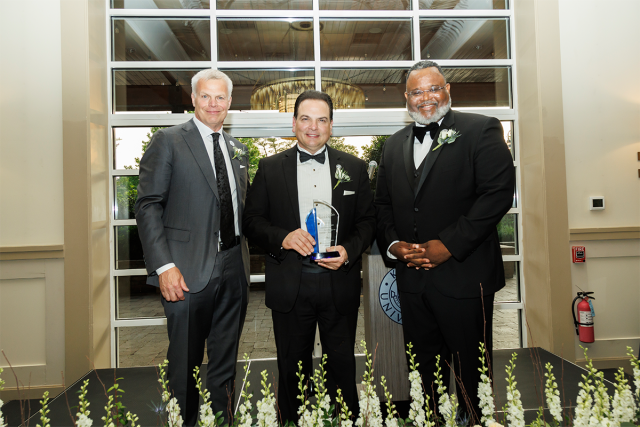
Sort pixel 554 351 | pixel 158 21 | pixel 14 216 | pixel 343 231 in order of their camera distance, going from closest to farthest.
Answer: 1. pixel 343 231
2. pixel 14 216
3. pixel 554 351
4. pixel 158 21

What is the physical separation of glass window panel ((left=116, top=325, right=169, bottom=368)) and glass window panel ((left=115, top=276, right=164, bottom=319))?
5.0 inches

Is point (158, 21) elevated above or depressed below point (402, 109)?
above

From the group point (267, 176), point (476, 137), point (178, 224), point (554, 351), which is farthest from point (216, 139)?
point (554, 351)

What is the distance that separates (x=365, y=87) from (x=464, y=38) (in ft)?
3.66

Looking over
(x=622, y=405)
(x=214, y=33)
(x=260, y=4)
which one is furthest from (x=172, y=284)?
(x=260, y=4)

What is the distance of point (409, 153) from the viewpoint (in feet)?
6.93

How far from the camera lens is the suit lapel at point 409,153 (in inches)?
81.4

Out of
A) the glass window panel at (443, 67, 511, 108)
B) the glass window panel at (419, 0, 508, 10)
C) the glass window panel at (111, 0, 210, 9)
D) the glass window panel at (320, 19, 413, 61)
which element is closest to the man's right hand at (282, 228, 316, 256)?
the glass window panel at (320, 19, 413, 61)

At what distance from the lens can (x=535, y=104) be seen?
11.6 feet

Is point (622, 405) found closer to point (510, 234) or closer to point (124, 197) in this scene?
point (510, 234)

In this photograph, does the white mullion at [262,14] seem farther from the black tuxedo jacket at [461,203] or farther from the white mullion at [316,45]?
the black tuxedo jacket at [461,203]

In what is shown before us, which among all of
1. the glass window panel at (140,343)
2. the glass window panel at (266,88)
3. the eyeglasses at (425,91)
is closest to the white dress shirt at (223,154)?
the eyeglasses at (425,91)

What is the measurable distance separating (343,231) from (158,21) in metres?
3.00

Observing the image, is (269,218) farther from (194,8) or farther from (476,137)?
(194,8)
